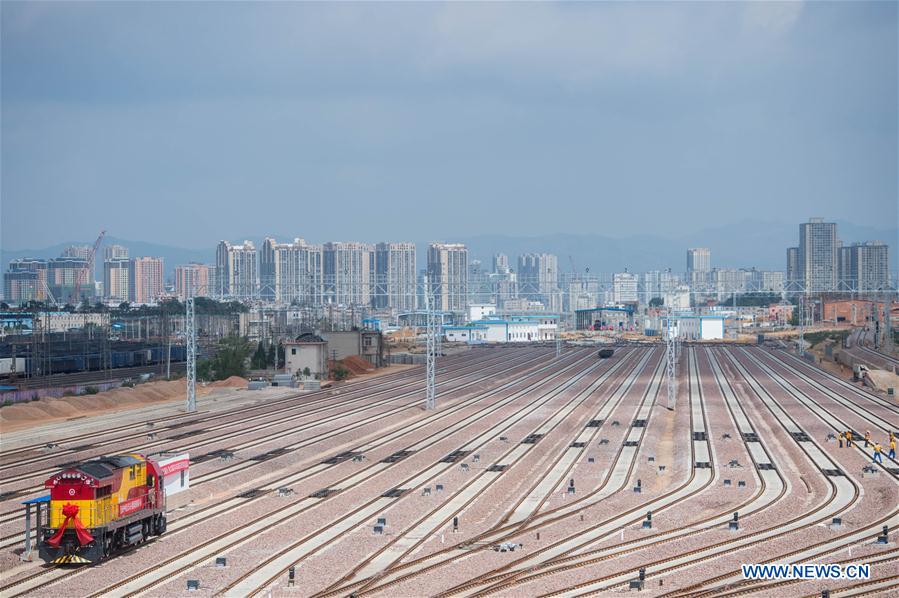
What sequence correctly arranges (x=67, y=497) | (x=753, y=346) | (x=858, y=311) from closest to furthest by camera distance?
(x=67, y=497)
(x=753, y=346)
(x=858, y=311)

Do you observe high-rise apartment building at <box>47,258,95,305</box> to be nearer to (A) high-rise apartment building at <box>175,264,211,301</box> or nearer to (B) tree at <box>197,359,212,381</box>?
(A) high-rise apartment building at <box>175,264,211,301</box>

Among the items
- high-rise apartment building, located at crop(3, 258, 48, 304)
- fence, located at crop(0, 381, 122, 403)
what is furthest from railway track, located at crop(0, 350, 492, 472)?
high-rise apartment building, located at crop(3, 258, 48, 304)

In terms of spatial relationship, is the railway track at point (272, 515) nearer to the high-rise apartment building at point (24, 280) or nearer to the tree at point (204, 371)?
the tree at point (204, 371)

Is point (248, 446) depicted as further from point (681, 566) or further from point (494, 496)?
point (681, 566)

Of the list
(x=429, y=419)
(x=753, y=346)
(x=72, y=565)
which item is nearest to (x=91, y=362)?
(x=429, y=419)

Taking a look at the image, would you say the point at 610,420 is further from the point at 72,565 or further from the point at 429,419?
the point at 72,565

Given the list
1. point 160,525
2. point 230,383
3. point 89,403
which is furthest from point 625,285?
point 160,525
